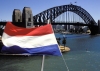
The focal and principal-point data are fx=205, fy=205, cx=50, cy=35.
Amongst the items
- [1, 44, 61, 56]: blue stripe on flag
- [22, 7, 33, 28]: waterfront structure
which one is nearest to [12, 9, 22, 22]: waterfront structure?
[22, 7, 33, 28]: waterfront structure

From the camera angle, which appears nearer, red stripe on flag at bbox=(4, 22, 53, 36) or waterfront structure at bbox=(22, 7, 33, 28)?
red stripe on flag at bbox=(4, 22, 53, 36)

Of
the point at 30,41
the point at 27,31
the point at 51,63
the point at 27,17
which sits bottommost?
the point at 51,63

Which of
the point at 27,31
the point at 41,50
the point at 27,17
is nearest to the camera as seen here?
the point at 41,50

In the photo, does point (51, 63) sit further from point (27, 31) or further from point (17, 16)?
point (17, 16)

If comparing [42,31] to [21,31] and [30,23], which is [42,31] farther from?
[30,23]

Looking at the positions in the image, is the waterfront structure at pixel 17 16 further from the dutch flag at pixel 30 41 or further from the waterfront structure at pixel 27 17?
the dutch flag at pixel 30 41

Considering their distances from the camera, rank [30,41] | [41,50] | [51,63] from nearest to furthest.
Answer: [41,50] < [30,41] < [51,63]

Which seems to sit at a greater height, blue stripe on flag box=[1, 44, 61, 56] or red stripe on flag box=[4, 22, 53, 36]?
red stripe on flag box=[4, 22, 53, 36]

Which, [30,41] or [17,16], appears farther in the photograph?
[17,16]

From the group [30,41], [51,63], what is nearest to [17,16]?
[51,63]

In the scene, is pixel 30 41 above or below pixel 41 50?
above

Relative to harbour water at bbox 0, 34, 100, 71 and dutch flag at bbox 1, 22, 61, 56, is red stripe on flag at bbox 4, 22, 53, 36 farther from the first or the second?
harbour water at bbox 0, 34, 100, 71
